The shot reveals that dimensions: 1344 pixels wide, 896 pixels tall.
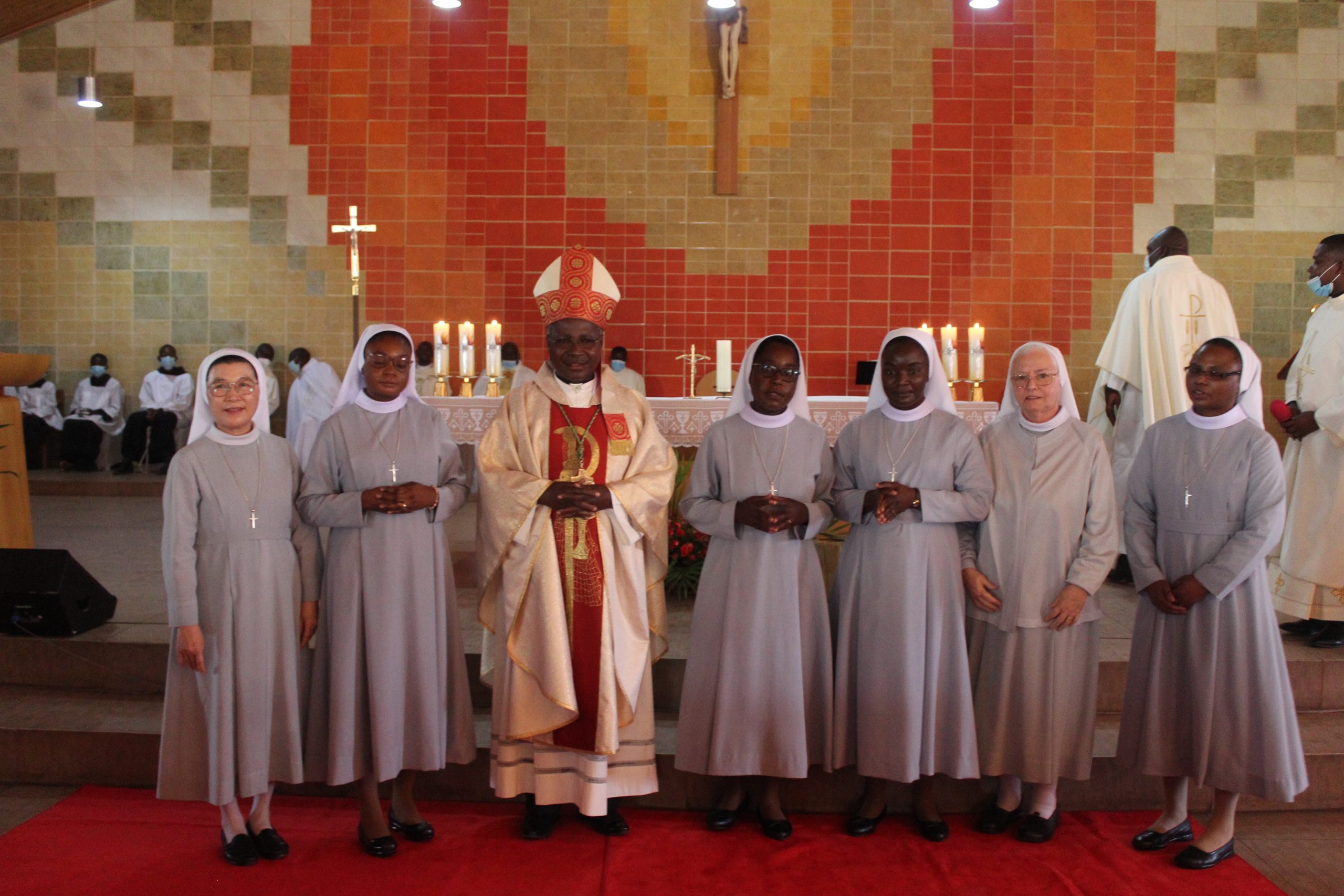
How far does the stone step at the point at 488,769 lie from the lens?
147 inches

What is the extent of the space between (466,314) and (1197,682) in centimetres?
802

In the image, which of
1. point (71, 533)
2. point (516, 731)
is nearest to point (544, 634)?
point (516, 731)

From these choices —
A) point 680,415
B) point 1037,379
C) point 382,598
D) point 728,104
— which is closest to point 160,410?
point 728,104

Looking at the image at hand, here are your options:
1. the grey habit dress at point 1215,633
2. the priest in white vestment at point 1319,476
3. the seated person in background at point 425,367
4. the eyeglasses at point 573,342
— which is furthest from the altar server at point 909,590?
the seated person in background at point 425,367

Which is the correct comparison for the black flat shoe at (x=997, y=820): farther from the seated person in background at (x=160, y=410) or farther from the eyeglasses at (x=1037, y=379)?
the seated person in background at (x=160, y=410)

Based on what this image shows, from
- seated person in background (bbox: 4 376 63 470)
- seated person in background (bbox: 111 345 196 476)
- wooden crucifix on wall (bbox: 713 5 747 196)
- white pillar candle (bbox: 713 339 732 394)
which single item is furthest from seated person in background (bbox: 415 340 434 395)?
seated person in background (bbox: 4 376 63 470)

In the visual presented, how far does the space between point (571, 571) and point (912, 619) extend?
115cm

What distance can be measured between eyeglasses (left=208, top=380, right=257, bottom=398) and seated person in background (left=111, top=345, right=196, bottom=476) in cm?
799

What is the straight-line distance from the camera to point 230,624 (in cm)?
314

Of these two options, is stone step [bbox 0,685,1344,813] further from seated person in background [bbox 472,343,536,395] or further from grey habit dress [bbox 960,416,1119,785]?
seated person in background [bbox 472,343,536,395]

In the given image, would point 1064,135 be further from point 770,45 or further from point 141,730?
point 141,730

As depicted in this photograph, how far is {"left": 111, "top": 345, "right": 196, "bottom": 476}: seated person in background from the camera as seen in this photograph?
1044 cm

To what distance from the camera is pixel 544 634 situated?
333cm

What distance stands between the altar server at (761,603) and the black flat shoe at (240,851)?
1.42 metres
